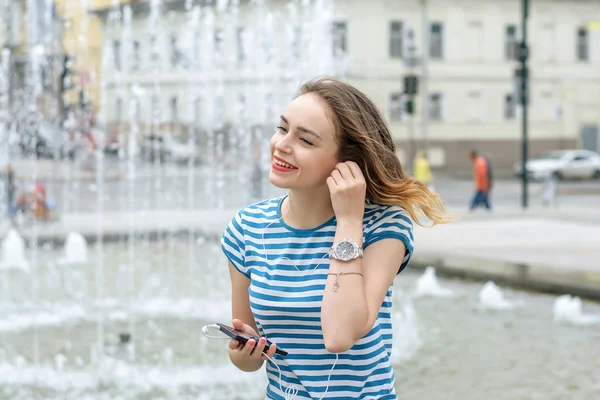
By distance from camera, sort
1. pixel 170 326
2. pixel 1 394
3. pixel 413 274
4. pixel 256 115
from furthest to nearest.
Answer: pixel 256 115, pixel 413 274, pixel 170 326, pixel 1 394

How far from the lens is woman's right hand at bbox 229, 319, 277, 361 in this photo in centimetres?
222

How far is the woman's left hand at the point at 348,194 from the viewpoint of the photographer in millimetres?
2201

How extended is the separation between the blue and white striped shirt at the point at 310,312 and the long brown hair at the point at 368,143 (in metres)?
0.04

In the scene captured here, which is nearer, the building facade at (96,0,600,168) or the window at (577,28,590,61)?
the building facade at (96,0,600,168)

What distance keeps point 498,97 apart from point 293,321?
139 ft

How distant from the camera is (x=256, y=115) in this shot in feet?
137

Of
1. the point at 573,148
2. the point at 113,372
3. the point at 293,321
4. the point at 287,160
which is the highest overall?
the point at 287,160

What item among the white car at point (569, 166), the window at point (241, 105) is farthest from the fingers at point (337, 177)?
the window at point (241, 105)

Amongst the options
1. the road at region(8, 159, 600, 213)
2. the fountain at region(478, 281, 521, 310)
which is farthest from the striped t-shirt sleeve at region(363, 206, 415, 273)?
the road at region(8, 159, 600, 213)

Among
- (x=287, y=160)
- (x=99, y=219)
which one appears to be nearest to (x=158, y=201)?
(x=99, y=219)

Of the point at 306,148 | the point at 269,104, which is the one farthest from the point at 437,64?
the point at 306,148

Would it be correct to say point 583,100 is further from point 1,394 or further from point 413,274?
point 1,394

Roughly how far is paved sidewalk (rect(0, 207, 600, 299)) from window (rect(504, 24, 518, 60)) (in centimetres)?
2324

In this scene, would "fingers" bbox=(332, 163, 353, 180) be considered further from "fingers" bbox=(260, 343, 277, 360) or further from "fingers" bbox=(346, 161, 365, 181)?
"fingers" bbox=(260, 343, 277, 360)
